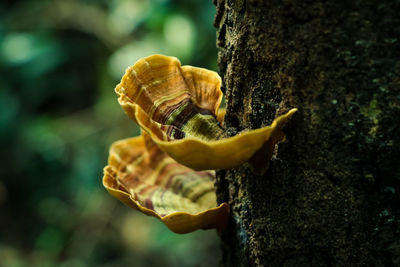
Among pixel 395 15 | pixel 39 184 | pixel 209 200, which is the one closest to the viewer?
pixel 395 15

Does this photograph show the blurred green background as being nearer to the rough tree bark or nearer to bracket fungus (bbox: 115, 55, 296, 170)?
bracket fungus (bbox: 115, 55, 296, 170)

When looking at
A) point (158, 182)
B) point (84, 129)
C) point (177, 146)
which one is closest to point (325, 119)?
point (177, 146)

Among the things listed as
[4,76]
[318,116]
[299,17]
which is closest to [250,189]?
[318,116]

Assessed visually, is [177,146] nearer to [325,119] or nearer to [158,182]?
[325,119]

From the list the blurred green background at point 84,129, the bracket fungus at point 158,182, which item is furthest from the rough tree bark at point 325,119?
the blurred green background at point 84,129

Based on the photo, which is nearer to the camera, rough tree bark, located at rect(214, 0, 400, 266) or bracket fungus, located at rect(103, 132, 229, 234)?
rough tree bark, located at rect(214, 0, 400, 266)

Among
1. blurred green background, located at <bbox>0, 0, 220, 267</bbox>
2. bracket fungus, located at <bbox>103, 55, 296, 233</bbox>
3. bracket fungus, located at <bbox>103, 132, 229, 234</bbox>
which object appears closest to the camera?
bracket fungus, located at <bbox>103, 55, 296, 233</bbox>

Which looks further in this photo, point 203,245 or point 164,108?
point 203,245

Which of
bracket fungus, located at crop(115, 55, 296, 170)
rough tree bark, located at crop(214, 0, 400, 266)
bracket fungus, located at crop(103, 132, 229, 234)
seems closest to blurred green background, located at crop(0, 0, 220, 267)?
bracket fungus, located at crop(103, 132, 229, 234)

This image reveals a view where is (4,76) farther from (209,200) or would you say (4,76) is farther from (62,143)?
(209,200)
